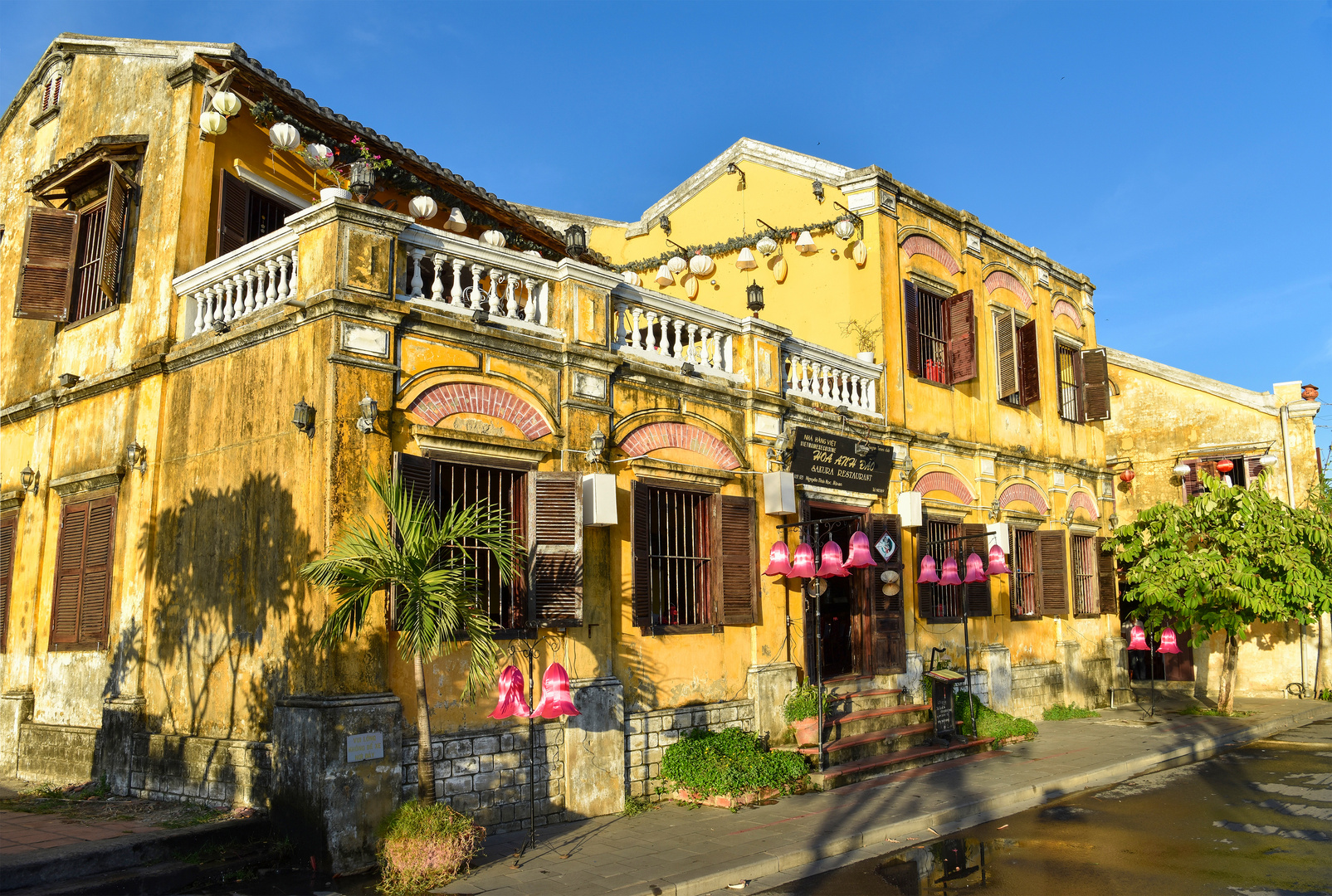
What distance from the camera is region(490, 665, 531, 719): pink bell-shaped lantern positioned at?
8.41m

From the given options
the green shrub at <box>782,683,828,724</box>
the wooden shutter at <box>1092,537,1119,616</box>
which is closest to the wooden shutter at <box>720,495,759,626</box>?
the green shrub at <box>782,683,828,724</box>

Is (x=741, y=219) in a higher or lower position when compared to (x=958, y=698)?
higher

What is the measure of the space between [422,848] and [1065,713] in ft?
46.7

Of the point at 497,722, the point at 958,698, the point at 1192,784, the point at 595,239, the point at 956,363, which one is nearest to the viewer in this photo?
the point at 497,722

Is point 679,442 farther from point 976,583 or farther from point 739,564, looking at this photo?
point 976,583

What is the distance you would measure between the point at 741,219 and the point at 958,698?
30.7ft

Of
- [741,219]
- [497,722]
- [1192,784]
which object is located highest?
[741,219]

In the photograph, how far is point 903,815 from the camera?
1008cm

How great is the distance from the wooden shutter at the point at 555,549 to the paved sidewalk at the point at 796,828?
2133 mm

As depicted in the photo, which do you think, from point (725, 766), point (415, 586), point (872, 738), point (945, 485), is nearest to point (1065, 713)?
point (945, 485)

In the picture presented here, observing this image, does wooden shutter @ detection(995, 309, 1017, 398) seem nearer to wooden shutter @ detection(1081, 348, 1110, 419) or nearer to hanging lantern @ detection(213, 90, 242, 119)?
wooden shutter @ detection(1081, 348, 1110, 419)

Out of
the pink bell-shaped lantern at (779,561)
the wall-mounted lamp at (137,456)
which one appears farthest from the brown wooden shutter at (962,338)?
the wall-mounted lamp at (137,456)

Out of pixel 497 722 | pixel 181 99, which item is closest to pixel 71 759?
pixel 497 722

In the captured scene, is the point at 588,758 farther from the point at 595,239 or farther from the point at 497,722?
the point at 595,239
